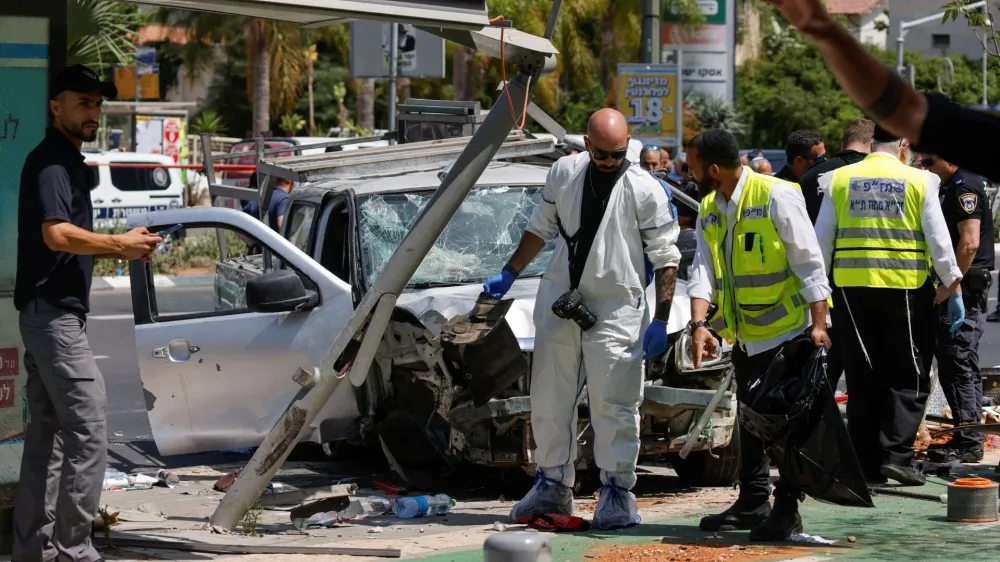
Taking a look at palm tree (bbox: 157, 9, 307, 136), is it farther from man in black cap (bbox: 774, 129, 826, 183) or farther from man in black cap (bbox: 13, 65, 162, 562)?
man in black cap (bbox: 13, 65, 162, 562)

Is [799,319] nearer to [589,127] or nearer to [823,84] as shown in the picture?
[589,127]

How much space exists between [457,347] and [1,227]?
2.30m

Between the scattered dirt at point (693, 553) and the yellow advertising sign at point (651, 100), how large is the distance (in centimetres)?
1463

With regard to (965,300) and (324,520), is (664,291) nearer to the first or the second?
(324,520)

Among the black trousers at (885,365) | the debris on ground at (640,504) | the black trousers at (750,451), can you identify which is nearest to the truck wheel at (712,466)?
the debris on ground at (640,504)

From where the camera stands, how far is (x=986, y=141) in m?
3.21

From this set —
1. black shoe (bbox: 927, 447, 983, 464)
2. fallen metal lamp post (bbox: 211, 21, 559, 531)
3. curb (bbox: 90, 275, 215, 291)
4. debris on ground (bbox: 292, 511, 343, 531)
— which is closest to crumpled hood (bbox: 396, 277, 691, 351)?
fallen metal lamp post (bbox: 211, 21, 559, 531)

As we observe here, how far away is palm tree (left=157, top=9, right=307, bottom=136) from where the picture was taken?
141 ft

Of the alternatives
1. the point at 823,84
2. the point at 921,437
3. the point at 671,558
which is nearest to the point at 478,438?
the point at 671,558

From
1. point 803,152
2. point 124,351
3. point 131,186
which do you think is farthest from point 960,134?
point 131,186

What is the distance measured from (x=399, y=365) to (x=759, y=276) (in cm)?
223

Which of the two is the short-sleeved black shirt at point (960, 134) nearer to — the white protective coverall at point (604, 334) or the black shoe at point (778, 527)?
the black shoe at point (778, 527)

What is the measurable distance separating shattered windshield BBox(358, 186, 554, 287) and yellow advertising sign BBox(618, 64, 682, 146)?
39.2 ft

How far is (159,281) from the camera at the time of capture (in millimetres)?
22062
